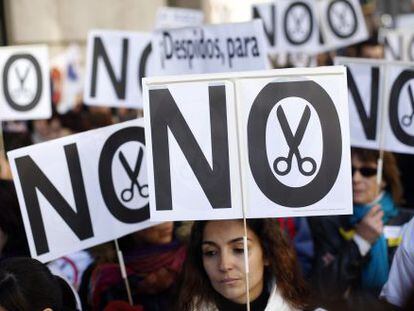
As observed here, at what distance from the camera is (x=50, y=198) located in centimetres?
348

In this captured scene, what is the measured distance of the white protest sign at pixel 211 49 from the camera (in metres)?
4.41

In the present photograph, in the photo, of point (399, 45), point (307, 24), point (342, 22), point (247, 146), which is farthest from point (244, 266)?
point (399, 45)

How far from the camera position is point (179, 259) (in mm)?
3922

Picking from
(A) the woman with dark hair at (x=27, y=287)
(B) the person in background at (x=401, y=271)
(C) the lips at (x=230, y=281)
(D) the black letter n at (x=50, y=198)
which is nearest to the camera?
(A) the woman with dark hair at (x=27, y=287)

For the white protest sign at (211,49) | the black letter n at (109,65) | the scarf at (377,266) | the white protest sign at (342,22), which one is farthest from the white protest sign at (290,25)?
the scarf at (377,266)

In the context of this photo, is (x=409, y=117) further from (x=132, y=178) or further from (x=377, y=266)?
(x=132, y=178)

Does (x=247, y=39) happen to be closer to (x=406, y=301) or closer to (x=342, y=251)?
(x=342, y=251)

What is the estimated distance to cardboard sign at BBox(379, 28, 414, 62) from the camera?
7047 millimetres

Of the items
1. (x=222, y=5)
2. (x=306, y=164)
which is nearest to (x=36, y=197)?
(x=306, y=164)

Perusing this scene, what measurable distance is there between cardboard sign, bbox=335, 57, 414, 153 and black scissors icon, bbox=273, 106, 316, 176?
4.21 feet

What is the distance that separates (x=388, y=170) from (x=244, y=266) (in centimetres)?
161

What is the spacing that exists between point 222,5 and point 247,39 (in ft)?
32.4

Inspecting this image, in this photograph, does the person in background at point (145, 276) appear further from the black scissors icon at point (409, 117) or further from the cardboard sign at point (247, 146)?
the black scissors icon at point (409, 117)

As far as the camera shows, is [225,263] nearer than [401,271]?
Yes
